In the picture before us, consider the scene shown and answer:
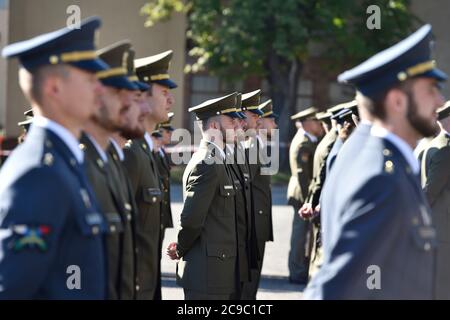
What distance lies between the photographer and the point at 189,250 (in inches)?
277

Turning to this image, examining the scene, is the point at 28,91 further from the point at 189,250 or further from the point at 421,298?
the point at 189,250

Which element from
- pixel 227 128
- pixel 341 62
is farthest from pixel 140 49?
pixel 227 128

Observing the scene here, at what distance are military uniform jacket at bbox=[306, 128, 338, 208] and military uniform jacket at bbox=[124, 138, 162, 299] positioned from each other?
3.23 meters

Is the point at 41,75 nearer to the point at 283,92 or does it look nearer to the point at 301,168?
the point at 301,168

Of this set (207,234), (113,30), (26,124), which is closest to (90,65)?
(207,234)

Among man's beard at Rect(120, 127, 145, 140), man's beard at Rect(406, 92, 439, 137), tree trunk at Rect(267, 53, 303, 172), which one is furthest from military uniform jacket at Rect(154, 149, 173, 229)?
tree trunk at Rect(267, 53, 303, 172)

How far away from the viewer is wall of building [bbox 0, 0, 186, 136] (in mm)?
24969

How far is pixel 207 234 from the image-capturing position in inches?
276

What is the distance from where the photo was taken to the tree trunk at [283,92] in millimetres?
28156

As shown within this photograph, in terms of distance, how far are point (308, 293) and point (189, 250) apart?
3118mm

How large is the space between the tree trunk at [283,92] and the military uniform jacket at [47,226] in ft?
79.4

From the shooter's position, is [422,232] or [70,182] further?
[422,232]

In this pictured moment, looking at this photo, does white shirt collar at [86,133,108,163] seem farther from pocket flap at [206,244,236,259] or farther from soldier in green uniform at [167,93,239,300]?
pocket flap at [206,244,236,259]

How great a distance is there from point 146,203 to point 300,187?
5586 mm
